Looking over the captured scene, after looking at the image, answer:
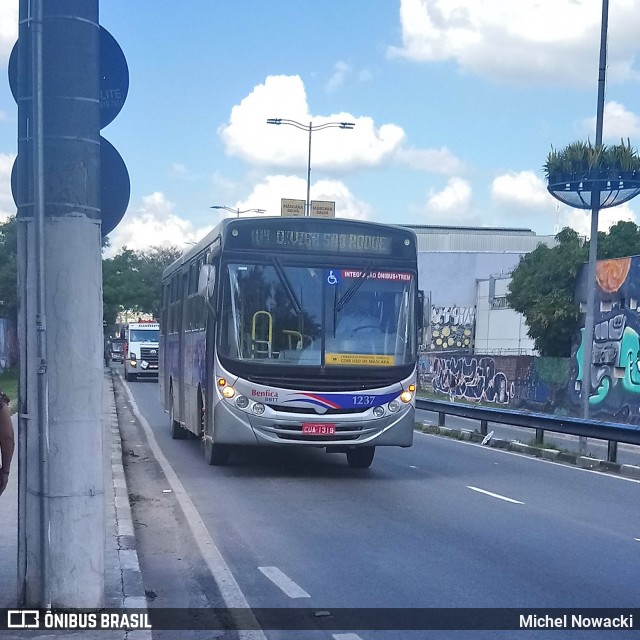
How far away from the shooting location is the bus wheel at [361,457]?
14.9 metres

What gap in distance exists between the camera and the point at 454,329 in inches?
2470

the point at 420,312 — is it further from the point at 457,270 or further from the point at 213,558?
the point at 457,270

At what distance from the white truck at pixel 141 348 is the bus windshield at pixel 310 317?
35.5 meters

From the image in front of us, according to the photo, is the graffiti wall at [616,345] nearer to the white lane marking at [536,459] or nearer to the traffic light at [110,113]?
the white lane marking at [536,459]

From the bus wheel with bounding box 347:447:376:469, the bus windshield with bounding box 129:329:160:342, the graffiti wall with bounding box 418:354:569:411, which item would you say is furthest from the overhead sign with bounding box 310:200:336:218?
the bus wheel with bounding box 347:447:376:469

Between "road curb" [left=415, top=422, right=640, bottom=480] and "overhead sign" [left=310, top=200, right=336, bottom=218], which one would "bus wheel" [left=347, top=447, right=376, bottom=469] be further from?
"overhead sign" [left=310, top=200, right=336, bottom=218]

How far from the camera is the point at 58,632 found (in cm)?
578

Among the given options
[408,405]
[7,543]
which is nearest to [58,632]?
[7,543]

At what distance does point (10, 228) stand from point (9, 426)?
144 feet

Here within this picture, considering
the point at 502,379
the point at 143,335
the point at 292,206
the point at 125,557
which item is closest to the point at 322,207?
the point at 292,206

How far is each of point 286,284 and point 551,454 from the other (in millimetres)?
7337

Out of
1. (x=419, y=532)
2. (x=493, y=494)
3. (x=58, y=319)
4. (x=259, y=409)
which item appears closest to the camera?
(x=58, y=319)

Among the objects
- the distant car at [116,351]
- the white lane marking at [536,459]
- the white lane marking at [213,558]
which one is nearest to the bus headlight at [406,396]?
the white lane marking at [213,558]

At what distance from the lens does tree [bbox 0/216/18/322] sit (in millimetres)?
46500
